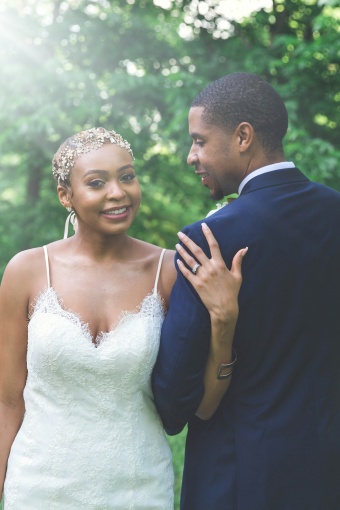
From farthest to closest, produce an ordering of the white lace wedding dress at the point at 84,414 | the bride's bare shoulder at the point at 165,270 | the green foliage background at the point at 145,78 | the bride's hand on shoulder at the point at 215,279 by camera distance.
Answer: the green foliage background at the point at 145,78 → the bride's bare shoulder at the point at 165,270 → the white lace wedding dress at the point at 84,414 → the bride's hand on shoulder at the point at 215,279

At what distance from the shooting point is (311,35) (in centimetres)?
894

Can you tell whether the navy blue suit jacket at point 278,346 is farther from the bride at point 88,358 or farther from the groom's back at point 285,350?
the bride at point 88,358

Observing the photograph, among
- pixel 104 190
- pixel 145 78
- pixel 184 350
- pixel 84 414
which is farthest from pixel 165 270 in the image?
pixel 145 78

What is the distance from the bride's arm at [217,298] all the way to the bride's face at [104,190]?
0.45 meters

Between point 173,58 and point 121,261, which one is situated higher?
point 173,58

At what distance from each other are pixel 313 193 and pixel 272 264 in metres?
0.34

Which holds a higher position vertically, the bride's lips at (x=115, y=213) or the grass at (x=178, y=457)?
the bride's lips at (x=115, y=213)

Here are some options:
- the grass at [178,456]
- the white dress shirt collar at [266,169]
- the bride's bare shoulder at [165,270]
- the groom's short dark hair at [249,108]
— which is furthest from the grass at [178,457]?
the groom's short dark hair at [249,108]

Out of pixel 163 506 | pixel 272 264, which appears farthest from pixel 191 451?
pixel 272 264

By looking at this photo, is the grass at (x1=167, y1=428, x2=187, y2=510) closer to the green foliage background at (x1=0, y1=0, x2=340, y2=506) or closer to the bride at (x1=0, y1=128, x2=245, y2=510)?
the bride at (x1=0, y1=128, x2=245, y2=510)

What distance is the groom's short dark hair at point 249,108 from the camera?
8.92 feet

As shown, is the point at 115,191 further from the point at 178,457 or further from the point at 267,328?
the point at 178,457

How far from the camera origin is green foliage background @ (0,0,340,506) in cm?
818

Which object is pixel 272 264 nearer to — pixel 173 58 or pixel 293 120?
pixel 293 120
